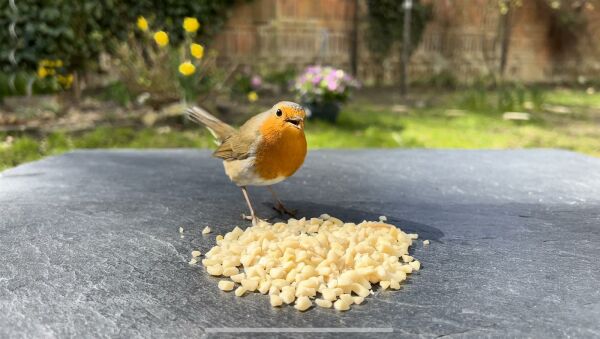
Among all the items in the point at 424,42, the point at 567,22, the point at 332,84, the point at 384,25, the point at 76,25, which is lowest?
the point at 332,84

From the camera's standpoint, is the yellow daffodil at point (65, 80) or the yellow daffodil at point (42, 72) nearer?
the yellow daffodil at point (42, 72)

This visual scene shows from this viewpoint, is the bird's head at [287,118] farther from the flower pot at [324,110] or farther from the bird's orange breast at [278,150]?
the flower pot at [324,110]

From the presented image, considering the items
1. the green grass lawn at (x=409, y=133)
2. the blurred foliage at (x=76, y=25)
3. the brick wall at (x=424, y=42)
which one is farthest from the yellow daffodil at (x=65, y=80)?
the brick wall at (x=424, y=42)

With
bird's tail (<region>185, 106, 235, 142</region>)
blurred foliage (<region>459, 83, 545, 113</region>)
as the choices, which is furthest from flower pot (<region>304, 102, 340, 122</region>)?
bird's tail (<region>185, 106, 235, 142</region>)

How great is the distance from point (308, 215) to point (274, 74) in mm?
6437

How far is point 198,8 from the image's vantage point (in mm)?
7527

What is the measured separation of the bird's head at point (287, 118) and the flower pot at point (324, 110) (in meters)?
4.57

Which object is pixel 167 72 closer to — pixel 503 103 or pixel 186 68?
pixel 186 68

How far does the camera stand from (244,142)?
210 cm

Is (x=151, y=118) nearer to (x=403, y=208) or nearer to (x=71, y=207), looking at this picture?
(x=71, y=207)

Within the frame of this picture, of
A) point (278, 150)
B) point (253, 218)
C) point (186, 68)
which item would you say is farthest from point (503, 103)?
point (278, 150)

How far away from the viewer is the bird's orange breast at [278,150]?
76.8 inches

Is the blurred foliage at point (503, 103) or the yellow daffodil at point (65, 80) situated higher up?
the yellow daffodil at point (65, 80)

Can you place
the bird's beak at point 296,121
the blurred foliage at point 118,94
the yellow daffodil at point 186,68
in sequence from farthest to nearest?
the blurred foliage at point 118,94, the yellow daffodil at point 186,68, the bird's beak at point 296,121
